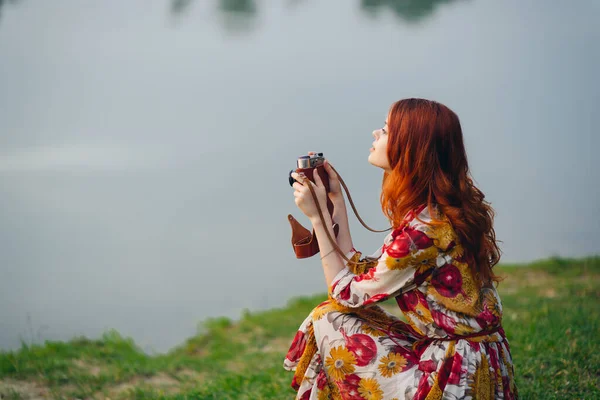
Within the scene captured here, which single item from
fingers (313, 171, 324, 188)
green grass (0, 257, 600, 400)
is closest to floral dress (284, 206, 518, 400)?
fingers (313, 171, 324, 188)

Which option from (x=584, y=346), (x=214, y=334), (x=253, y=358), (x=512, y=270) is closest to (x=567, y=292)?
(x=512, y=270)

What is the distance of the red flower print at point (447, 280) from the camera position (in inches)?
81.8

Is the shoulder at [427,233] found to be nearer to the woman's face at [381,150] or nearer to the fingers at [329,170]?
the woman's face at [381,150]

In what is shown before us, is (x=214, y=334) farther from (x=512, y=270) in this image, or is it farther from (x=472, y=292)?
(x=472, y=292)

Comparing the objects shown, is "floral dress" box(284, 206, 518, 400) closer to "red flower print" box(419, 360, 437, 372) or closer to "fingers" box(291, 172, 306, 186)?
"red flower print" box(419, 360, 437, 372)

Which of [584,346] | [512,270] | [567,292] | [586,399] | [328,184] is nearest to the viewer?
[328,184]

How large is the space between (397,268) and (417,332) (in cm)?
33

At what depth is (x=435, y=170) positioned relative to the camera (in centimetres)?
216

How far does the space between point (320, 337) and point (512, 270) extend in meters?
5.45

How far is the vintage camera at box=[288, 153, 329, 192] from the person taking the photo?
2.42 metres

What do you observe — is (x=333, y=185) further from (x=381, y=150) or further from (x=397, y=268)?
(x=397, y=268)

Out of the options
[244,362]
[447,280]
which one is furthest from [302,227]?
[244,362]

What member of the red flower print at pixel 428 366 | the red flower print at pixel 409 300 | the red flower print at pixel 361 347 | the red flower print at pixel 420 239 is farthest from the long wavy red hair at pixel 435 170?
the red flower print at pixel 361 347

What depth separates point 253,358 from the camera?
15.7 ft
